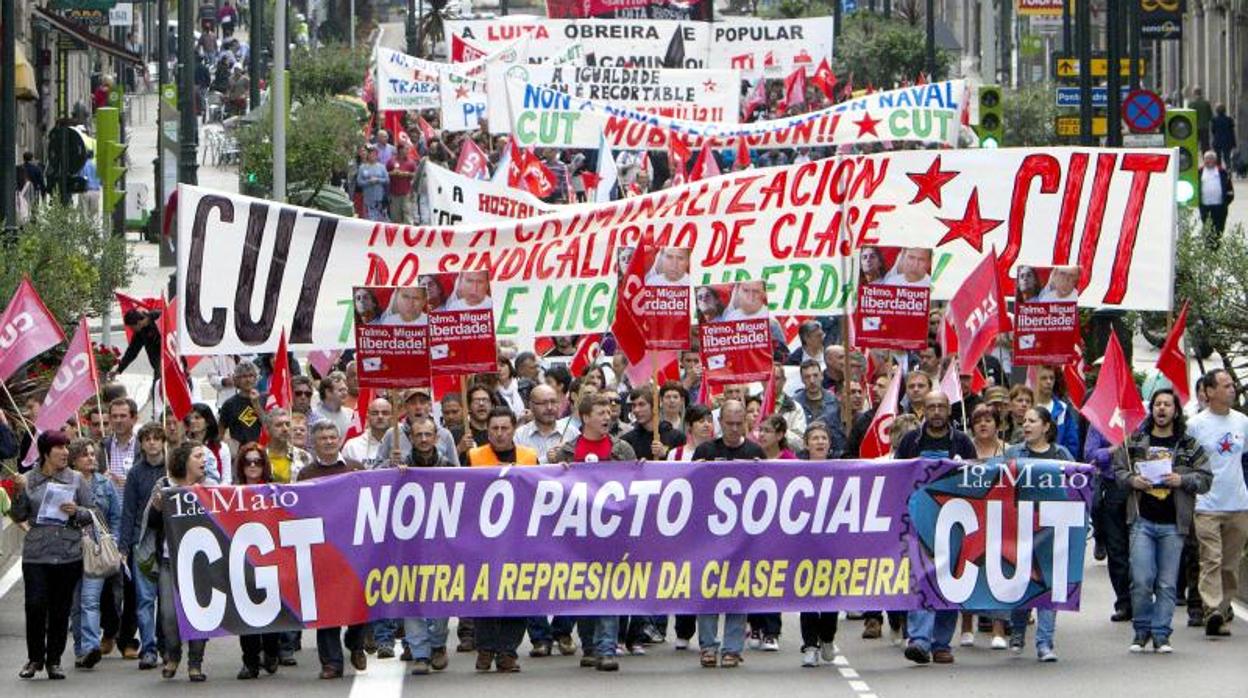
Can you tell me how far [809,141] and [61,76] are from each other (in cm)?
2316

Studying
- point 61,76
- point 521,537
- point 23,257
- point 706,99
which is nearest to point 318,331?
point 521,537

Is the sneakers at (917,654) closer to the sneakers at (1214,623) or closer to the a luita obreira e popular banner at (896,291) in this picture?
the sneakers at (1214,623)

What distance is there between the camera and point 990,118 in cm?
3800

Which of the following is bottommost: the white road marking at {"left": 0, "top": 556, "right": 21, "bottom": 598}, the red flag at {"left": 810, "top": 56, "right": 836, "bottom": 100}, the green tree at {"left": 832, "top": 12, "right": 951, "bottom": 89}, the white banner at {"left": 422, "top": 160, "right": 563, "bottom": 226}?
the white road marking at {"left": 0, "top": 556, "right": 21, "bottom": 598}

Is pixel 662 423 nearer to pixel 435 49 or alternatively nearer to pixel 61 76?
pixel 61 76

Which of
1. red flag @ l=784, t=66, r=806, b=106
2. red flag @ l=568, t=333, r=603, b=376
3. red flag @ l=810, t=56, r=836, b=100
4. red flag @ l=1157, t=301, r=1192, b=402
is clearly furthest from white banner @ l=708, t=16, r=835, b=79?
red flag @ l=1157, t=301, r=1192, b=402

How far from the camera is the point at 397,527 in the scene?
16484 mm

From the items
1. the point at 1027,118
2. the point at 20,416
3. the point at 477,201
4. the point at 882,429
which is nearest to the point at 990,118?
the point at 1027,118

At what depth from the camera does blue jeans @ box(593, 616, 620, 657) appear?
53.9 ft

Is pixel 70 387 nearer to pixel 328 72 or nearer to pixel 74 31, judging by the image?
pixel 74 31

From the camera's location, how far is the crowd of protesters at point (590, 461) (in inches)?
644

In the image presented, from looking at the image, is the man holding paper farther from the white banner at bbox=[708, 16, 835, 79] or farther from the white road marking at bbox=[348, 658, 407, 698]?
the white banner at bbox=[708, 16, 835, 79]

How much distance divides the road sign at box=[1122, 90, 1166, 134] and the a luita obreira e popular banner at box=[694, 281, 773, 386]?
417 inches

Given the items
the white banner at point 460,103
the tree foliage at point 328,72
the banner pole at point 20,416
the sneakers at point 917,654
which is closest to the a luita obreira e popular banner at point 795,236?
the banner pole at point 20,416
